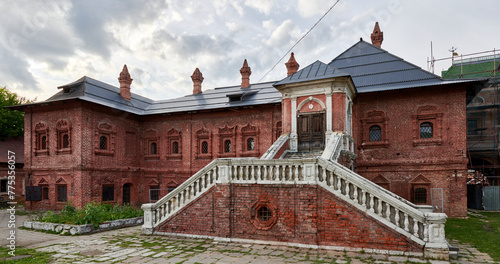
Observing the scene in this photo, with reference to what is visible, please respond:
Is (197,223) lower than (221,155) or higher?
lower

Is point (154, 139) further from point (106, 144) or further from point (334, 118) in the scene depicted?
point (334, 118)

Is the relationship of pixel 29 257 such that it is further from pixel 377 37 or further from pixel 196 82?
pixel 377 37

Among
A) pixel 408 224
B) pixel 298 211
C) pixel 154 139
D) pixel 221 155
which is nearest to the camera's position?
pixel 408 224

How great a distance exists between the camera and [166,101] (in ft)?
78.9

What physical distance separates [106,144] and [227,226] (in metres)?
13.3

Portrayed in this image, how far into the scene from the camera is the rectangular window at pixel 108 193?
62.7 ft

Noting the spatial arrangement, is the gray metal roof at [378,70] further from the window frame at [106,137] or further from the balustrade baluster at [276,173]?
the window frame at [106,137]

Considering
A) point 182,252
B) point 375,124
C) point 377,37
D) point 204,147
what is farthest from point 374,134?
point 182,252

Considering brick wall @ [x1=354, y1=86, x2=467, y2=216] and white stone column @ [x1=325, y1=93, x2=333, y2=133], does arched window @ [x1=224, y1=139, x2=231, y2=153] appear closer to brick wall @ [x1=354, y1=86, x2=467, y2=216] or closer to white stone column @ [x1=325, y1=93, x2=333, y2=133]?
brick wall @ [x1=354, y1=86, x2=467, y2=216]

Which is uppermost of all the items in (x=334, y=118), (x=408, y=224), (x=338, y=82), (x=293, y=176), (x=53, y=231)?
(x=338, y=82)

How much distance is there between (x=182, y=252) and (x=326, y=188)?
4.52 metres

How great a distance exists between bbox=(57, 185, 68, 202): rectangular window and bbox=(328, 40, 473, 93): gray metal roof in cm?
1812

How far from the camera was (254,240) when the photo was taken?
31.4ft

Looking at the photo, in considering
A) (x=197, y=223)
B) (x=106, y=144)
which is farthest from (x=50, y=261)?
(x=106, y=144)
